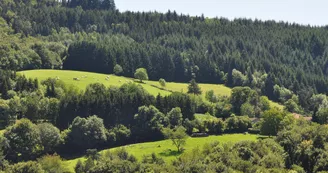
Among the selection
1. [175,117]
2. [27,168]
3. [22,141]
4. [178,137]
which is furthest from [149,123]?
[27,168]

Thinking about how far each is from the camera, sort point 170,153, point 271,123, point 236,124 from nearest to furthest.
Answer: point 170,153 → point 271,123 → point 236,124

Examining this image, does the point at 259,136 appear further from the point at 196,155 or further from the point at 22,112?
the point at 22,112

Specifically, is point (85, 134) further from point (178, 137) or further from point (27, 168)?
point (27, 168)

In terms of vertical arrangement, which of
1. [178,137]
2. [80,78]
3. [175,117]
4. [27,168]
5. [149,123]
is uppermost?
[80,78]

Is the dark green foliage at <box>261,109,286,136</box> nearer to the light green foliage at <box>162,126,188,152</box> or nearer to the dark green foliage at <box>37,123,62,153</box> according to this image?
the light green foliage at <box>162,126,188,152</box>

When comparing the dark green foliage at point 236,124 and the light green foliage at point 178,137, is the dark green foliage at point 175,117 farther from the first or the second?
the light green foliage at point 178,137

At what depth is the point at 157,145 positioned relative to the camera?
12781 cm

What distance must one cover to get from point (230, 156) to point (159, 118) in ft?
173

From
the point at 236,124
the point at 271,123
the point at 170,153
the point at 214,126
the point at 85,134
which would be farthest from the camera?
the point at 236,124

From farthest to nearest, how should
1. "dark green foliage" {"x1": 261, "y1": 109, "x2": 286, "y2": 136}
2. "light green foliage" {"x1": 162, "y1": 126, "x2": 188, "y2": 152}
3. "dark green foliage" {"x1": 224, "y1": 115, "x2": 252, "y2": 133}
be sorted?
"dark green foliage" {"x1": 224, "y1": 115, "x2": 252, "y2": 133}, "dark green foliage" {"x1": 261, "y1": 109, "x2": 286, "y2": 136}, "light green foliage" {"x1": 162, "y1": 126, "x2": 188, "y2": 152}

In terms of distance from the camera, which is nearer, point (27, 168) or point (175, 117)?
point (27, 168)

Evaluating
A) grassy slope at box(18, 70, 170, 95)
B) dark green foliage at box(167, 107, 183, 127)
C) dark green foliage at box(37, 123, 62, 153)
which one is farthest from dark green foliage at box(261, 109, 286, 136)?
dark green foliage at box(37, 123, 62, 153)

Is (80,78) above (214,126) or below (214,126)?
above

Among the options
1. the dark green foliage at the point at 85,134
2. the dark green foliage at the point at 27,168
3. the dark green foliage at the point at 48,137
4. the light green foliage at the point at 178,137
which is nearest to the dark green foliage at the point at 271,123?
the light green foliage at the point at 178,137
